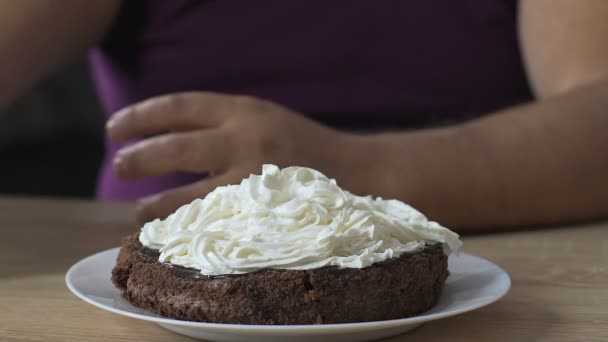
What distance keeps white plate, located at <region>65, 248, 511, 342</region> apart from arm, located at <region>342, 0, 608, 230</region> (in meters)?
0.24

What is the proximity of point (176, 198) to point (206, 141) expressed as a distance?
0.25 feet

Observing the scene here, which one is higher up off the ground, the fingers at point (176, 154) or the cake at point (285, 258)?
the fingers at point (176, 154)

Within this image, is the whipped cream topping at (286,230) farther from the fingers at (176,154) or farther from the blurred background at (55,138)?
the blurred background at (55,138)

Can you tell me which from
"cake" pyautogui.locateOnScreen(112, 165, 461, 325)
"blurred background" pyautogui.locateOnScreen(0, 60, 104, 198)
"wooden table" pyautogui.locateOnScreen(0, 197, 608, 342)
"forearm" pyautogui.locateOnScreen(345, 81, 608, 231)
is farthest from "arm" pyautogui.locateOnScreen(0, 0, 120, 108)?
"blurred background" pyautogui.locateOnScreen(0, 60, 104, 198)

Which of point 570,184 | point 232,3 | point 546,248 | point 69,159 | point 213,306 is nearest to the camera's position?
point 213,306

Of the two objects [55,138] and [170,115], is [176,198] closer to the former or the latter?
[170,115]

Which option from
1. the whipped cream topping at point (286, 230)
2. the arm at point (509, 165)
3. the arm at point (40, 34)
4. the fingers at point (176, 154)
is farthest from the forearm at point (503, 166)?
the arm at point (40, 34)

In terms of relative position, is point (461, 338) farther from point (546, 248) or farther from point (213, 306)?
point (546, 248)

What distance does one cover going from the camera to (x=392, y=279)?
0.57m

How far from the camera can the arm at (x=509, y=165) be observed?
3.23 feet

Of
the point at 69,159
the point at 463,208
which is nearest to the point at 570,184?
the point at 463,208

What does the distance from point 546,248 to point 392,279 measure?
394 mm

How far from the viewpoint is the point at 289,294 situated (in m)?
0.54

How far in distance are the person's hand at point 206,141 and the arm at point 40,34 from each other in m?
0.25
